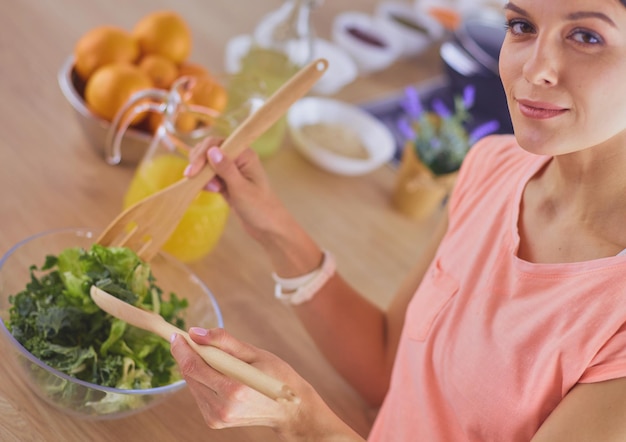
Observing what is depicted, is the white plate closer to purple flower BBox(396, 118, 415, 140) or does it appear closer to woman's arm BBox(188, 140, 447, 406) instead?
purple flower BBox(396, 118, 415, 140)

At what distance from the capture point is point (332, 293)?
3.54ft

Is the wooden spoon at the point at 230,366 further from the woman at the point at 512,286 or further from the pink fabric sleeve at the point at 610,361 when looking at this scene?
the pink fabric sleeve at the point at 610,361

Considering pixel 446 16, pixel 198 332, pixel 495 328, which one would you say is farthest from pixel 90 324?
pixel 446 16

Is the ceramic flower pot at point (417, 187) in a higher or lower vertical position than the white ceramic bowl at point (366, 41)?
lower

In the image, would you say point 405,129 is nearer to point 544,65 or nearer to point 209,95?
point 209,95

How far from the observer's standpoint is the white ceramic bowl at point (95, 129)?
1.19 metres

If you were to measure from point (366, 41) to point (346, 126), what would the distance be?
0.38 m

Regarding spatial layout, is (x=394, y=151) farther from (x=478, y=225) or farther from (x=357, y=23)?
(x=478, y=225)

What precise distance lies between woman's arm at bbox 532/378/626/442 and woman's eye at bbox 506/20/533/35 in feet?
1.19

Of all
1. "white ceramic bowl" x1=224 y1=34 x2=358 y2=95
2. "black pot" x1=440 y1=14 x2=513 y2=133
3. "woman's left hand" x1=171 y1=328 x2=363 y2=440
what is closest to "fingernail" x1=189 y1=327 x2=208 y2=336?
"woman's left hand" x1=171 y1=328 x2=363 y2=440

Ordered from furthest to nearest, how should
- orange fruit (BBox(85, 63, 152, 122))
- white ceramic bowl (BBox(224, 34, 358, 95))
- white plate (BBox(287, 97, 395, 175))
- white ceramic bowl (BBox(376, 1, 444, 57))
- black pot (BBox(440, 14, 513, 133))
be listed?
white ceramic bowl (BBox(376, 1, 444, 57)) < black pot (BBox(440, 14, 513, 133)) < white ceramic bowl (BBox(224, 34, 358, 95)) < white plate (BBox(287, 97, 395, 175)) < orange fruit (BBox(85, 63, 152, 122))

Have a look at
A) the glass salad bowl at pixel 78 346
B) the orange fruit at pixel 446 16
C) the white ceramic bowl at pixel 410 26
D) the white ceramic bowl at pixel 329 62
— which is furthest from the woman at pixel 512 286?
the orange fruit at pixel 446 16

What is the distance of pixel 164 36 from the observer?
1.30m

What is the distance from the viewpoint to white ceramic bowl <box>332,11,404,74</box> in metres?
1.77
